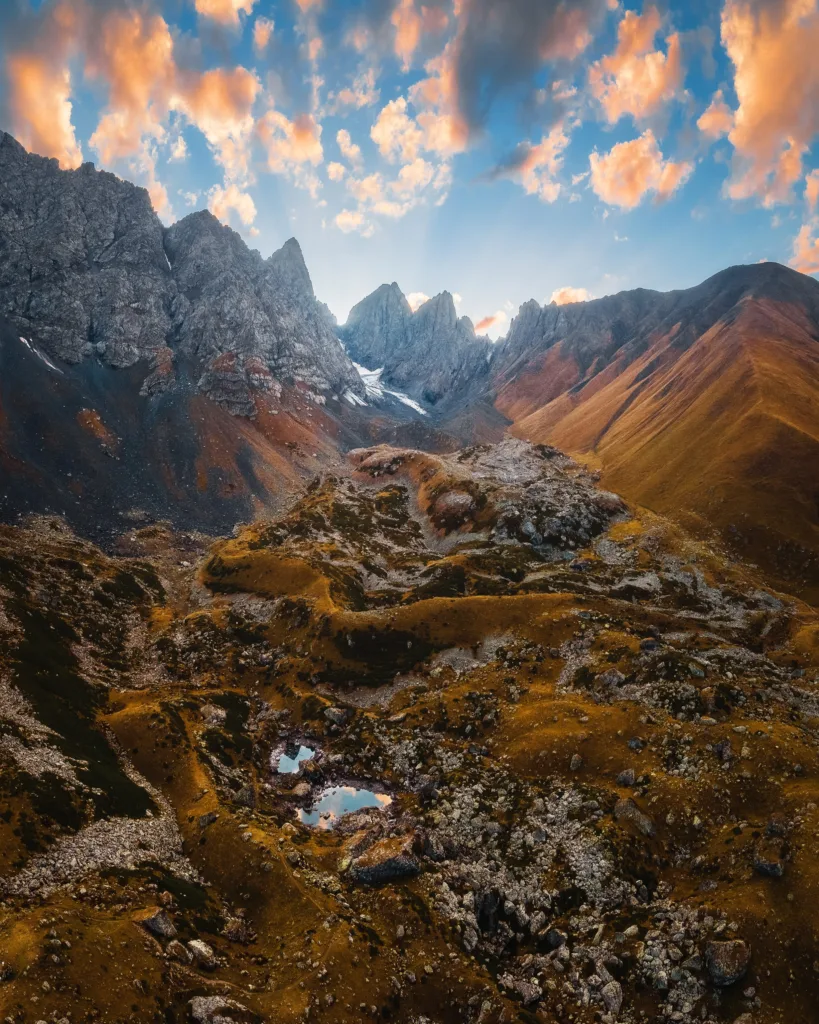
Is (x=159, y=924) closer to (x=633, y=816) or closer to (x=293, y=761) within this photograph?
(x=293, y=761)

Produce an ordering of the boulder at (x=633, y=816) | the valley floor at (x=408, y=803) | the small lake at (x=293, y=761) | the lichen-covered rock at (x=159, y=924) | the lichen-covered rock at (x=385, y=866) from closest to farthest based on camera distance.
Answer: the lichen-covered rock at (x=159, y=924) < the valley floor at (x=408, y=803) < the lichen-covered rock at (x=385, y=866) < the boulder at (x=633, y=816) < the small lake at (x=293, y=761)

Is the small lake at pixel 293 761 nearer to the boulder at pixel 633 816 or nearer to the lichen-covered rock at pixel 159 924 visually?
the lichen-covered rock at pixel 159 924

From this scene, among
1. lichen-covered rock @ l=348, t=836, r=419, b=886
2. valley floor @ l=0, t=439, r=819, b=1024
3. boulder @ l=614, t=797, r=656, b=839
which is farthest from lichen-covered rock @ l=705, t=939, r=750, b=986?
lichen-covered rock @ l=348, t=836, r=419, b=886

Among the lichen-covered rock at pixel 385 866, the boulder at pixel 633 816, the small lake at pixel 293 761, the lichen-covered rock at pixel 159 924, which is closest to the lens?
the lichen-covered rock at pixel 159 924

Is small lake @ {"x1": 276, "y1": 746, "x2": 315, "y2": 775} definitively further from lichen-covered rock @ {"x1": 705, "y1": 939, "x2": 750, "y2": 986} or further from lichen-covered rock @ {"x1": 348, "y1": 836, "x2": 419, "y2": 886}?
lichen-covered rock @ {"x1": 705, "y1": 939, "x2": 750, "y2": 986}

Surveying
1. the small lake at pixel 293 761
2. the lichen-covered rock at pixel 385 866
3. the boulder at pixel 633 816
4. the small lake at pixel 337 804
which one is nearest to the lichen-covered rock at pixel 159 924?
the lichen-covered rock at pixel 385 866

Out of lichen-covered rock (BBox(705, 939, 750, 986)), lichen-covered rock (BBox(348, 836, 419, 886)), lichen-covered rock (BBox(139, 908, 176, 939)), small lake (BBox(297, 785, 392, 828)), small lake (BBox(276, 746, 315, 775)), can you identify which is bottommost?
lichen-covered rock (BBox(705, 939, 750, 986))
